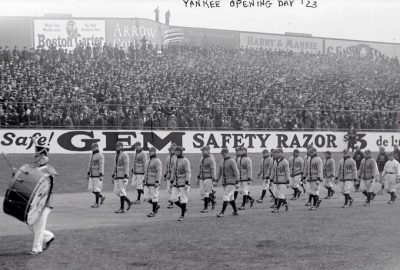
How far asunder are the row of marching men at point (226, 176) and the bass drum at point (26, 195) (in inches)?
258

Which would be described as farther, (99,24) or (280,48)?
(280,48)

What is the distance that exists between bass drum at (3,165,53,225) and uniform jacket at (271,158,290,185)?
396 inches

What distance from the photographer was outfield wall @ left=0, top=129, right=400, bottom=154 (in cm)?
2636

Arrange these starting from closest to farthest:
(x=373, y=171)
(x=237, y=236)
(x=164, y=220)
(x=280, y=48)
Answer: (x=237, y=236), (x=164, y=220), (x=373, y=171), (x=280, y=48)

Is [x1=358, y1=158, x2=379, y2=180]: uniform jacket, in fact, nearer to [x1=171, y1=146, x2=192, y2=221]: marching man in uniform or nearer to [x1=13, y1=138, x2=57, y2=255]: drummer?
[x1=171, y1=146, x2=192, y2=221]: marching man in uniform

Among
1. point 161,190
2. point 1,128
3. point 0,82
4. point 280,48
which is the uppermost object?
point 280,48

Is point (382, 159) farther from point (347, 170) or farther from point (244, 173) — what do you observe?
point (244, 173)

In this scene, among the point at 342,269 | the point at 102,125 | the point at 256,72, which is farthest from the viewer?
the point at 256,72

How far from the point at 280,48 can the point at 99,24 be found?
18.2m

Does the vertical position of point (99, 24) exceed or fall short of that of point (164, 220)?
it exceeds it

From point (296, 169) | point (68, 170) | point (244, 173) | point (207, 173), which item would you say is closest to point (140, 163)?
point (207, 173)

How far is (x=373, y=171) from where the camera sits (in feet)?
73.9

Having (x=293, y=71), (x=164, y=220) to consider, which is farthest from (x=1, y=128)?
(x=293, y=71)

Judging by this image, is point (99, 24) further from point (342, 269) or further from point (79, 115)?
point (342, 269)
